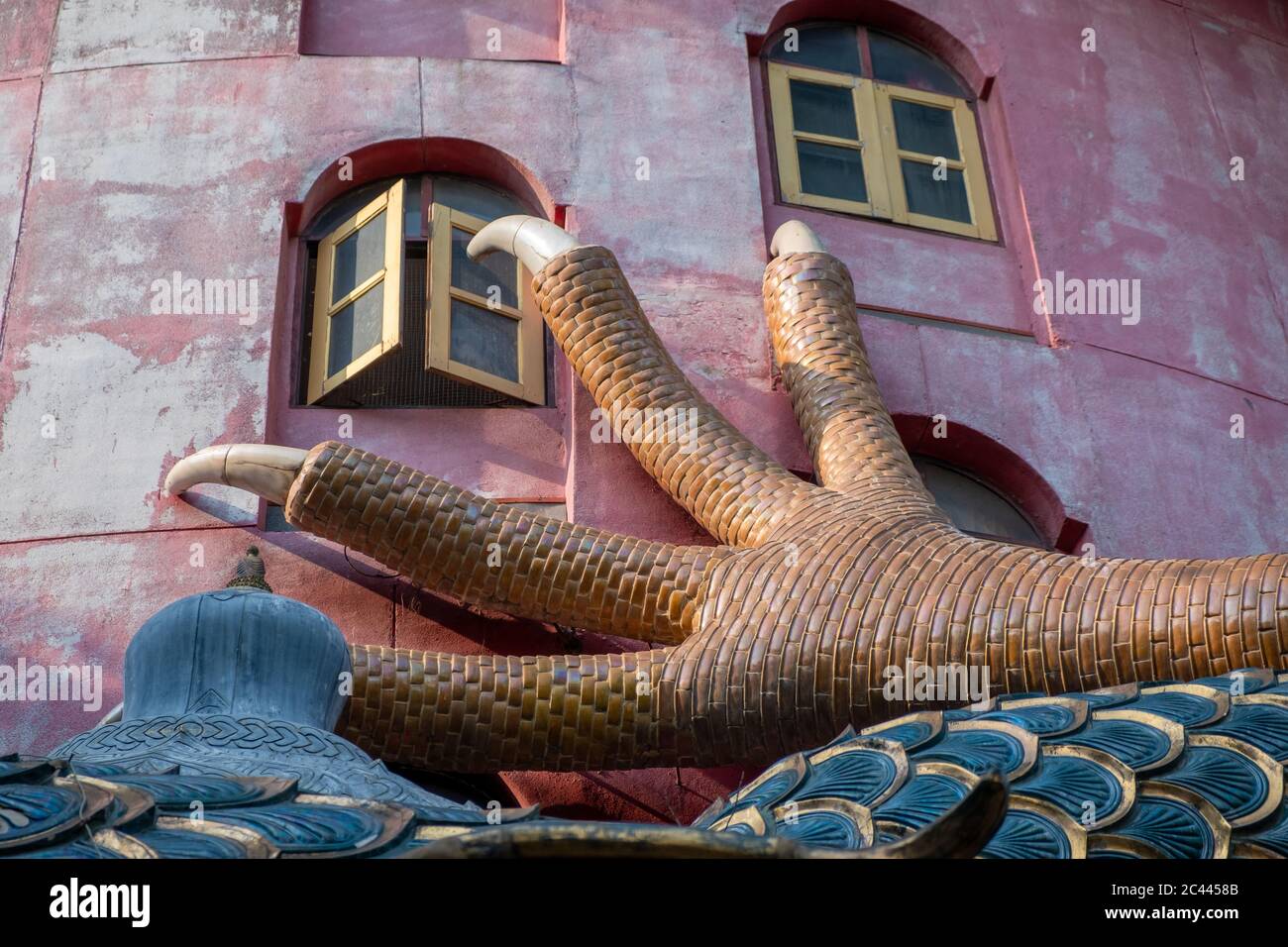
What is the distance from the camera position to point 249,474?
7148mm

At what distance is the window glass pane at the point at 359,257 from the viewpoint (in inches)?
339

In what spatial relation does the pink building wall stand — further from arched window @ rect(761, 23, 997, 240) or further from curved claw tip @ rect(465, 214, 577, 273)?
curved claw tip @ rect(465, 214, 577, 273)

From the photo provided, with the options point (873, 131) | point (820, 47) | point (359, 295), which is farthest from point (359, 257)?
point (820, 47)

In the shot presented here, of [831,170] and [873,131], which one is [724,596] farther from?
[873,131]

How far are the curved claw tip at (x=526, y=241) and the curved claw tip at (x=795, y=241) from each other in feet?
2.86

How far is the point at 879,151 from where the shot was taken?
9367 mm

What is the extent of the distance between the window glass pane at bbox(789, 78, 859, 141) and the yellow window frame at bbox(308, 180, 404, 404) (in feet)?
6.31

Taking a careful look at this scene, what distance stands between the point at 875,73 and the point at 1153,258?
160cm

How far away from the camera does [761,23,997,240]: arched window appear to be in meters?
9.21

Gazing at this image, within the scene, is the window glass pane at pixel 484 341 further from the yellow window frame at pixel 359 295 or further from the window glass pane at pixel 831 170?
the window glass pane at pixel 831 170

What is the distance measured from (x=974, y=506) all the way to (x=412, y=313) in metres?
2.42

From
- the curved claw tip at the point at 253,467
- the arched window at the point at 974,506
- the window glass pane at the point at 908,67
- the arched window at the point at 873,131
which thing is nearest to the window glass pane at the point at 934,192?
the arched window at the point at 873,131

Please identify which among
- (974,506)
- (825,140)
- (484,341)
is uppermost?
(825,140)

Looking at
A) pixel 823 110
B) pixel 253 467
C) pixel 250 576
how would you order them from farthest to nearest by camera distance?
1. pixel 823 110
2. pixel 253 467
3. pixel 250 576
